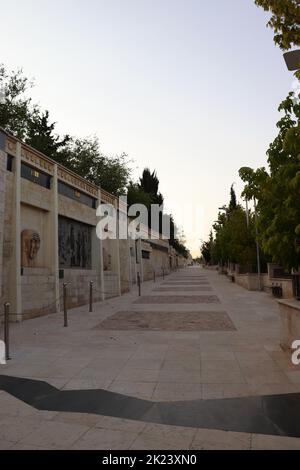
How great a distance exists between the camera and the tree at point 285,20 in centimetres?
507

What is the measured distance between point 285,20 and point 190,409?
5181mm

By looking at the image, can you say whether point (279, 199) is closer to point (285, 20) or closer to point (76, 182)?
point (285, 20)

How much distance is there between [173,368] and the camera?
22.4ft

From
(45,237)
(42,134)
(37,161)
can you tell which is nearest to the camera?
(37,161)

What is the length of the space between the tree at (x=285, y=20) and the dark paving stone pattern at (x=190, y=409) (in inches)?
187

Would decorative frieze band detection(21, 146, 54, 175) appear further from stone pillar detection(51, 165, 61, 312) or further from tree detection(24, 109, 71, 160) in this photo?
tree detection(24, 109, 71, 160)

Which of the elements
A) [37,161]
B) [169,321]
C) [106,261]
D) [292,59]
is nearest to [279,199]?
[292,59]

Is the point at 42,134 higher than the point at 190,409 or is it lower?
higher

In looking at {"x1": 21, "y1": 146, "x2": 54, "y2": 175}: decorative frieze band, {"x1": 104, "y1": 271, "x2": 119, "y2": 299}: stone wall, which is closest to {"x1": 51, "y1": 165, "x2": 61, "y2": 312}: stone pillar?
{"x1": 21, "y1": 146, "x2": 54, "y2": 175}: decorative frieze band

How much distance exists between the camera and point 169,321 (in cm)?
1202

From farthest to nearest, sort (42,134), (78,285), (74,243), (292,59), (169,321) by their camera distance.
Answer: (42,134)
(74,243)
(78,285)
(169,321)
(292,59)

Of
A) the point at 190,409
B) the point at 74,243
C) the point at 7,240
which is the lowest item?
the point at 190,409

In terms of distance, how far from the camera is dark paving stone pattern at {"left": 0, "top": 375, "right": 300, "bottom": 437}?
171 inches

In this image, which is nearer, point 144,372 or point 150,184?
point 144,372
